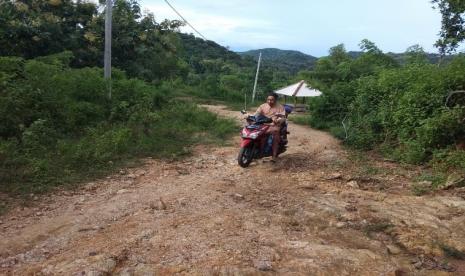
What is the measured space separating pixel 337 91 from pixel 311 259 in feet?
29.9

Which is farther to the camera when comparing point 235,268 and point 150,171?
point 150,171

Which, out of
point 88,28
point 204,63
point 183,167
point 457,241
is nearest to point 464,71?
point 457,241

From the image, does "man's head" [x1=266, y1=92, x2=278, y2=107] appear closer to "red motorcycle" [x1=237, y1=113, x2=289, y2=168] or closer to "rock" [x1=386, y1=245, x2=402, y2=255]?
"red motorcycle" [x1=237, y1=113, x2=289, y2=168]

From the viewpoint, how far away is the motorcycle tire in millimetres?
7141

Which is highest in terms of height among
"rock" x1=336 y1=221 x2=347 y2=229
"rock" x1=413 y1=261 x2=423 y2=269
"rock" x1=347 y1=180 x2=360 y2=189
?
"rock" x1=347 y1=180 x2=360 y2=189

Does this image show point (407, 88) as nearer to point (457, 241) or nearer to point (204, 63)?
point (457, 241)

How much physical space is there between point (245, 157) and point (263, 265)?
3.68 meters

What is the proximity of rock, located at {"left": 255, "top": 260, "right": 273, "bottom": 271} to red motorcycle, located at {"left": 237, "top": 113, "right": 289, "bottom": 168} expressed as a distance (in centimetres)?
352

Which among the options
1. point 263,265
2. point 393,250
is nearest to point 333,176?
point 393,250

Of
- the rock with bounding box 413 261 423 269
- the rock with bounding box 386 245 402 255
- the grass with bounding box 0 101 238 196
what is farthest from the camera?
the grass with bounding box 0 101 238 196

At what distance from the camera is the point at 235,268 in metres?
3.53

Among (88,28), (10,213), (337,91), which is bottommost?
(10,213)

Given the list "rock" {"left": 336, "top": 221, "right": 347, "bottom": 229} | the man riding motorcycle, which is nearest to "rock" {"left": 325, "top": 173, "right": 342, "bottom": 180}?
the man riding motorcycle

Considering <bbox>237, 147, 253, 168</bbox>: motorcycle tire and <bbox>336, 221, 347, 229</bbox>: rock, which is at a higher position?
<bbox>237, 147, 253, 168</bbox>: motorcycle tire
